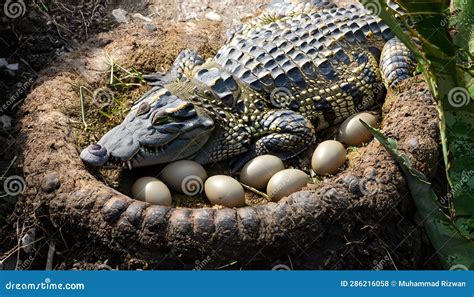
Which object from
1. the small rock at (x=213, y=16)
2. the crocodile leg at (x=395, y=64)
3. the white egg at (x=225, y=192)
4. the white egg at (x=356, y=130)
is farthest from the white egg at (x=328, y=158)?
the small rock at (x=213, y=16)

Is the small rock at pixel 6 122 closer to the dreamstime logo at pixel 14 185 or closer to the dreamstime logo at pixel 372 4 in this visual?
the dreamstime logo at pixel 14 185

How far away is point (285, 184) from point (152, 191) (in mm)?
955

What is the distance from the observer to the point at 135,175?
6125 millimetres

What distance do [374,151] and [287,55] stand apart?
1.34 meters

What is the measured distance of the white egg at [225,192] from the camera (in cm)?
570

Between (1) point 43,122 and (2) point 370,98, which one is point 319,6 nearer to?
(2) point 370,98

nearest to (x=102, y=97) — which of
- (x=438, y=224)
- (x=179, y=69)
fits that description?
(x=179, y=69)

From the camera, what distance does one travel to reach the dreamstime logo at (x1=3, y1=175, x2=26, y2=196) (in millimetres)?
5950

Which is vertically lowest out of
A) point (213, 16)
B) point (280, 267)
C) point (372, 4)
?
point (280, 267)

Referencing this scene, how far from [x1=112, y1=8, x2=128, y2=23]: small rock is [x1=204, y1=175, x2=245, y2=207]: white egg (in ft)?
9.65

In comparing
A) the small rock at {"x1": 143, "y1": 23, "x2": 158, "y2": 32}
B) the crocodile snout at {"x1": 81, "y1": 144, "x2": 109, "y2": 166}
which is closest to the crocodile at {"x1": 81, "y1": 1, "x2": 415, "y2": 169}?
the crocodile snout at {"x1": 81, "y1": 144, "x2": 109, "y2": 166}

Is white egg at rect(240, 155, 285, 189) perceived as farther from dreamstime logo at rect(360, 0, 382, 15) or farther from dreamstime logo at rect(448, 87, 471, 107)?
dreamstime logo at rect(360, 0, 382, 15)

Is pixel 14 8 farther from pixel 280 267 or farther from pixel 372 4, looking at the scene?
pixel 372 4

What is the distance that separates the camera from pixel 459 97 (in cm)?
497
